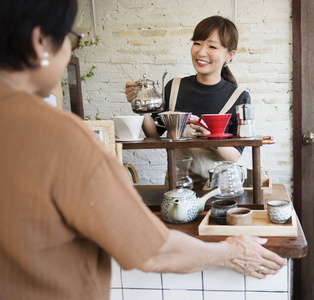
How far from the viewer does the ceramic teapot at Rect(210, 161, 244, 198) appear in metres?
1.51

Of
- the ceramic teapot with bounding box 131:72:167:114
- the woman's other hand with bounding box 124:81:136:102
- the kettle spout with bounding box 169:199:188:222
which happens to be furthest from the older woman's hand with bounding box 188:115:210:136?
the kettle spout with bounding box 169:199:188:222

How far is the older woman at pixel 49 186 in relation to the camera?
0.61 metres

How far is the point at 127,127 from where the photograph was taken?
1560 millimetres

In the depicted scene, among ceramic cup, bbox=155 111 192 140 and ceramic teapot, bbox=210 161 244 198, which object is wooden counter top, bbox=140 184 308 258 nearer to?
ceramic teapot, bbox=210 161 244 198

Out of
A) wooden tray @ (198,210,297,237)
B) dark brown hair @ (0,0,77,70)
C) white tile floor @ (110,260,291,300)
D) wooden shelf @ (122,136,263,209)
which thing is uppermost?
dark brown hair @ (0,0,77,70)

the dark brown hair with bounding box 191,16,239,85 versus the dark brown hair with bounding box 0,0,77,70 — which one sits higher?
the dark brown hair with bounding box 191,16,239,85

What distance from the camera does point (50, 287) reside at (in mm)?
658

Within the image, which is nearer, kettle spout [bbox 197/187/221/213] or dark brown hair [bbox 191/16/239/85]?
kettle spout [bbox 197/187/221/213]

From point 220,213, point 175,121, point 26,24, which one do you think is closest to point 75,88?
point 175,121

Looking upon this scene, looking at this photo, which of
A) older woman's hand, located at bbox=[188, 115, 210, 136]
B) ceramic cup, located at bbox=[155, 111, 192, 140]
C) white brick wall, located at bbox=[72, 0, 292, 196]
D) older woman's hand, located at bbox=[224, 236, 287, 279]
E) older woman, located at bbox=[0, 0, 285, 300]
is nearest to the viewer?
older woman, located at bbox=[0, 0, 285, 300]

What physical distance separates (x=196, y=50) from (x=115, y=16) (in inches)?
39.5

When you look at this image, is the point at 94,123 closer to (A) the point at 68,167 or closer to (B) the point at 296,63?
(A) the point at 68,167

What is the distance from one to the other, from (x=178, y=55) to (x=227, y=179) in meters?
1.45

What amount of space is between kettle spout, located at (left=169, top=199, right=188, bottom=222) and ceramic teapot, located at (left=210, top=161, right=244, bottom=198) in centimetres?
25
